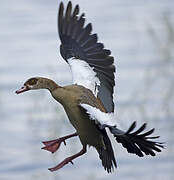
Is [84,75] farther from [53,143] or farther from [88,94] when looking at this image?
[53,143]

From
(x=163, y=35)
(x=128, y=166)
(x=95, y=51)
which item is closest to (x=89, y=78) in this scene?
(x=95, y=51)

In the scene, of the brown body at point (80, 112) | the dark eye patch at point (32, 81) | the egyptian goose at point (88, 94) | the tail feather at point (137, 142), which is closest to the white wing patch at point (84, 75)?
the egyptian goose at point (88, 94)

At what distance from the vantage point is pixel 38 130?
1328 centimetres

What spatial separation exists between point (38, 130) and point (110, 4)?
6432mm

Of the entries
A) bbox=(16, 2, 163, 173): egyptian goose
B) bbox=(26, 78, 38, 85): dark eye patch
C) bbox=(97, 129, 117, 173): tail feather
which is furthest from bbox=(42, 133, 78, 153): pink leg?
bbox=(26, 78, 38, 85): dark eye patch

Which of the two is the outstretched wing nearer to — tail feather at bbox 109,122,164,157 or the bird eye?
the bird eye

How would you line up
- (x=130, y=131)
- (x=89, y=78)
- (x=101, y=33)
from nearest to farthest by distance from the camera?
(x=130, y=131) < (x=89, y=78) < (x=101, y=33)

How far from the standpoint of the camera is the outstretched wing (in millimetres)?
8977

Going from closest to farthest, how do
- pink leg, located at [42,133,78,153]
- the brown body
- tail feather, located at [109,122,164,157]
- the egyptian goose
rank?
tail feather, located at [109,122,164,157] → the egyptian goose → the brown body → pink leg, located at [42,133,78,153]

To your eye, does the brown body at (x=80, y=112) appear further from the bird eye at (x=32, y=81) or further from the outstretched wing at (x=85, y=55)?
the outstretched wing at (x=85, y=55)

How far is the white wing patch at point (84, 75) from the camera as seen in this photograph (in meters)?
8.87

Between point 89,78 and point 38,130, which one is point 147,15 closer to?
point 38,130

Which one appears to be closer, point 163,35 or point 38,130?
point 38,130

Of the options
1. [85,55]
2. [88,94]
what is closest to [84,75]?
[85,55]
